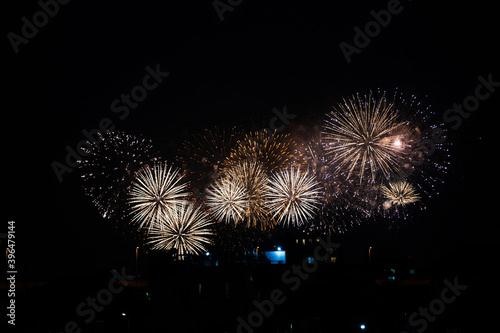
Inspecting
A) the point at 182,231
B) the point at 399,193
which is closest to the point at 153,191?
the point at 182,231

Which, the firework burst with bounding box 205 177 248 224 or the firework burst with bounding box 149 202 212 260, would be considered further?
the firework burst with bounding box 149 202 212 260

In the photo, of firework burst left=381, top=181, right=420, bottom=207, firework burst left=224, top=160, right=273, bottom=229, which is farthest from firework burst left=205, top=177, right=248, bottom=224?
firework burst left=381, top=181, right=420, bottom=207

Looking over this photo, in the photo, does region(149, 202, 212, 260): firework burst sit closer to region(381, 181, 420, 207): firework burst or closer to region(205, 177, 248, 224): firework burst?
region(205, 177, 248, 224): firework burst

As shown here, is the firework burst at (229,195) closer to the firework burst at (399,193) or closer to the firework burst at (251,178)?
the firework burst at (251,178)

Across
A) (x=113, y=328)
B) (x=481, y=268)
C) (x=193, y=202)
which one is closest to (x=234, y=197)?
(x=193, y=202)

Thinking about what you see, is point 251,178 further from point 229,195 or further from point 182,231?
point 182,231
